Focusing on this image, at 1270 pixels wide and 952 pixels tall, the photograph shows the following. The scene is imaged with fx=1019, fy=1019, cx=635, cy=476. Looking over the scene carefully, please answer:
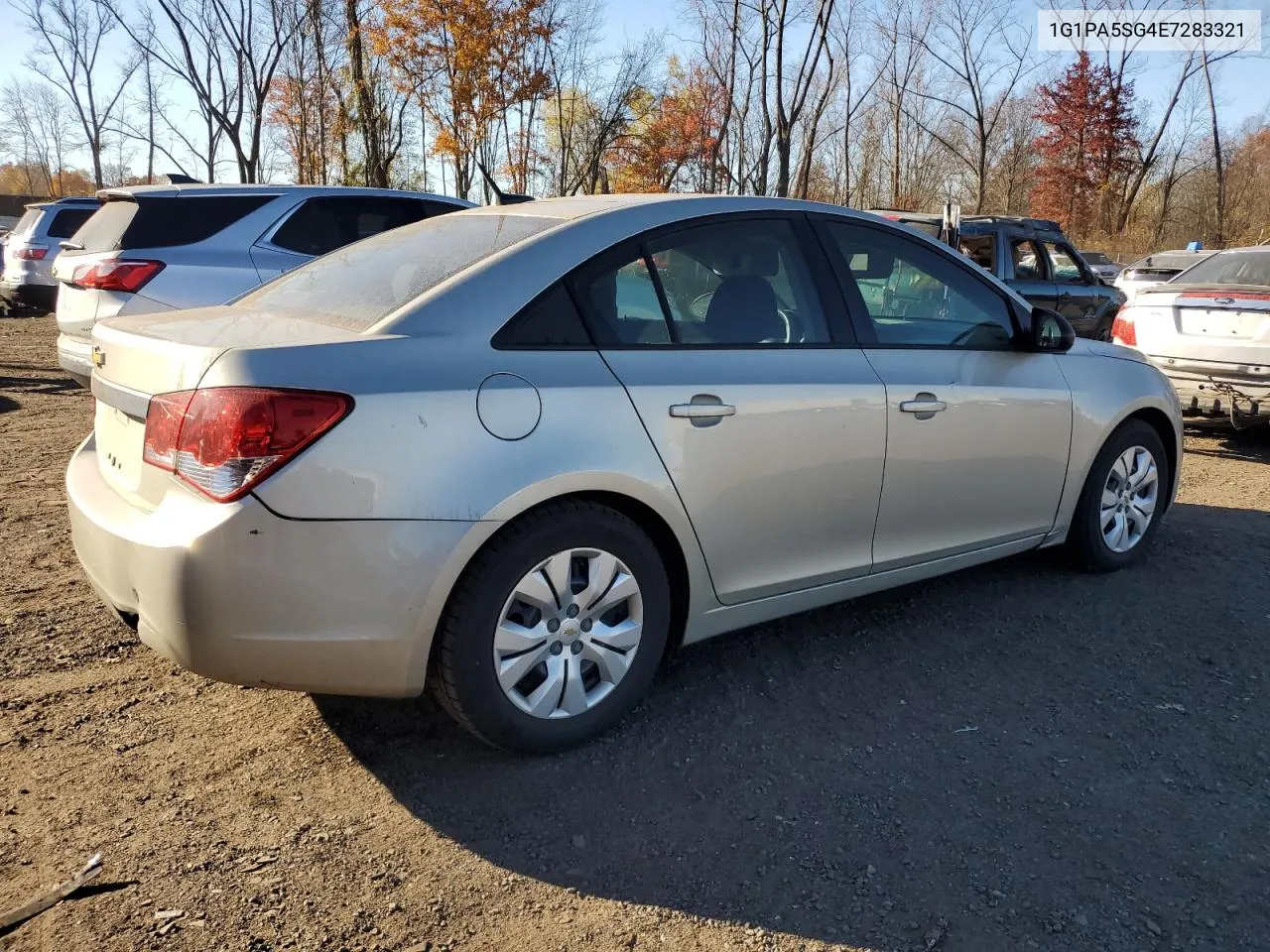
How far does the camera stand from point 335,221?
7613 mm

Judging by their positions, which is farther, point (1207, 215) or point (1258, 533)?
point (1207, 215)

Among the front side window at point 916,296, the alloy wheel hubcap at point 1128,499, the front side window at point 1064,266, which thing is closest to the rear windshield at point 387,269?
the front side window at point 916,296

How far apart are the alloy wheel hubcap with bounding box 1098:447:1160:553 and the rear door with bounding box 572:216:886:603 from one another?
1675 mm

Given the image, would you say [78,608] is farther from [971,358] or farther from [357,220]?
[357,220]

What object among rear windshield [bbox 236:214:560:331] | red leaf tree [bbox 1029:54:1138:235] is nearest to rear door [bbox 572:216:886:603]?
rear windshield [bbox 236:214:560:331]

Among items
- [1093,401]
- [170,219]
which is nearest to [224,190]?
[170,219]

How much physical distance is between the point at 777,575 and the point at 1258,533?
3.51 metres

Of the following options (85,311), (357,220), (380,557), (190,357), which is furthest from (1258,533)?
(85,311)

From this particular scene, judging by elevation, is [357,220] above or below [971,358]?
above

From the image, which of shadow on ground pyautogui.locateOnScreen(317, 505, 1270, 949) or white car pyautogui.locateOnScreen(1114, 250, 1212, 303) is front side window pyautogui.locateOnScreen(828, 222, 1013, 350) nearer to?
shadow on ground pyautogui.locateOnScreen(317, 505, 1270, 949)

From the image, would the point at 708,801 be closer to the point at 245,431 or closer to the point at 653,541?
the point at 653,541

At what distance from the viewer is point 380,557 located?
2533 millimetres

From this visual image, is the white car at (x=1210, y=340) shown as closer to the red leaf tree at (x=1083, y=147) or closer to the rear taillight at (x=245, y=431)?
the rear taillight at (x=245, y=431)

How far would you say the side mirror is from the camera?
13.4 ft
